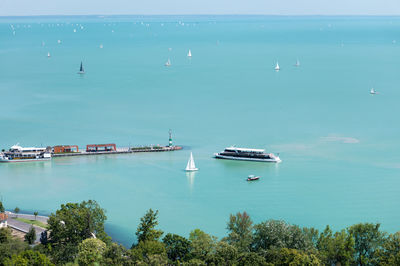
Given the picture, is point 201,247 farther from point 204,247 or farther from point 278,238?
point 278,238

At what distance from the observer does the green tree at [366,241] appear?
67.8ft

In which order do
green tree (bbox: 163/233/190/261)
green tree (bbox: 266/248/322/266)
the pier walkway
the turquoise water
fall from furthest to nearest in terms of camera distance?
the turquoise water → the pier walkway → green tree (bbox: 163/233/190/261) → green tree (bbox: 266/248/322/266)

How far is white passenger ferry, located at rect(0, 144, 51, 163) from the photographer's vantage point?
35878 millimetres

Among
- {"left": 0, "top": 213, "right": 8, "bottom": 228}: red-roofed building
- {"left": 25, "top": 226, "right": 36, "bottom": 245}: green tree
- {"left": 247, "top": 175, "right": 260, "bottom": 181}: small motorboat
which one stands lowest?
{"left": 25, "top": 226, "right": 36, "bottom": 245}: green tree

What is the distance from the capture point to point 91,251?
20062 millimetres

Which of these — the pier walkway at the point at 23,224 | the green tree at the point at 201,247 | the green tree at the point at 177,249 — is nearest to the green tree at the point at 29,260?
the pier walkway at the point at 23,224

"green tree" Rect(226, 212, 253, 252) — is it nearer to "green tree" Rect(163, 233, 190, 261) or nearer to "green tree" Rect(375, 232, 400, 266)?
"green tree" Rect(163, 233, 190, 261)

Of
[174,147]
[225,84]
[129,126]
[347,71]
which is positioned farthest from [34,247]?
[347,71]

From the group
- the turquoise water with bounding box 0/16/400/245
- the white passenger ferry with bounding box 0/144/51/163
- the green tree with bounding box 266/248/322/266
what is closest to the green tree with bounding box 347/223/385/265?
the green tree with bounding box 266/248/322/266

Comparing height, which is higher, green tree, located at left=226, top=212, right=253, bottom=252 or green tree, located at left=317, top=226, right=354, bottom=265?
green tree, located at left=226, top=212, right=253, bottom=252

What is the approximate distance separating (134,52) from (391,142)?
226 feet

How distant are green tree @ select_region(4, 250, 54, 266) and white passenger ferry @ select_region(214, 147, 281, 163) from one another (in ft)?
59.0

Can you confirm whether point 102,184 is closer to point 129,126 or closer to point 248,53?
point 129,126

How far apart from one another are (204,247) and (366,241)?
5.78m
